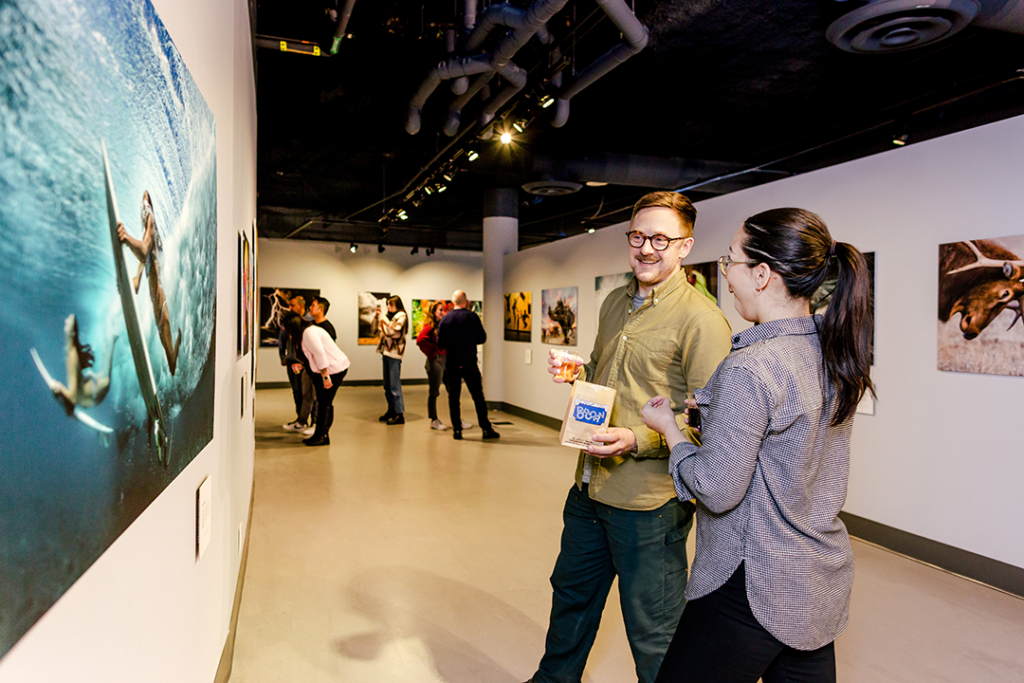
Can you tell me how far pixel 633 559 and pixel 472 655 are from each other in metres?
1.23

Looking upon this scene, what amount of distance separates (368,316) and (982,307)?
12.5 m

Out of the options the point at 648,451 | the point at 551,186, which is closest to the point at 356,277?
the point at 551,186

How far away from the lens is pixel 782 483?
4.37 feet

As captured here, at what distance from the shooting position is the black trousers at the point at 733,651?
1.34m

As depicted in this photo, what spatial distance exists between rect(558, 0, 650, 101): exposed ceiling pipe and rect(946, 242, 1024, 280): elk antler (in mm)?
2551

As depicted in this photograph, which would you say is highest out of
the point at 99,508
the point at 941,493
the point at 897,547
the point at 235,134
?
the point at 235,134

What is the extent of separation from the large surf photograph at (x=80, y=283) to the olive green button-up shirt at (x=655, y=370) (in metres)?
1.33

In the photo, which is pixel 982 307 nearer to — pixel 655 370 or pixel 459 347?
pixel 655 370

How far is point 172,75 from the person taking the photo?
1.16 metres

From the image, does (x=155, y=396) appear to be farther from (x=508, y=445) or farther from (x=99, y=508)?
(x=508, y=445)

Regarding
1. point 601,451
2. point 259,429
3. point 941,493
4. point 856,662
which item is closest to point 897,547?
point 941,493

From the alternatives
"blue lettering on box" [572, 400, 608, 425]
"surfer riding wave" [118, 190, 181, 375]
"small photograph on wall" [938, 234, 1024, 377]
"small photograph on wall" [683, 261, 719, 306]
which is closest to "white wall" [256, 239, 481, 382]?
"small photograph on wall" [683, 261, 719, 306]

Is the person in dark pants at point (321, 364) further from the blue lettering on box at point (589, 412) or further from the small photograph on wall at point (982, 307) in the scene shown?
the small photograph on wall at point (982, 307)

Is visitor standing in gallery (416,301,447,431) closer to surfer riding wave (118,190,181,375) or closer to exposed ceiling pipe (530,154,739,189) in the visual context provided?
exposed ceiling pipe (530,154,739,189)
